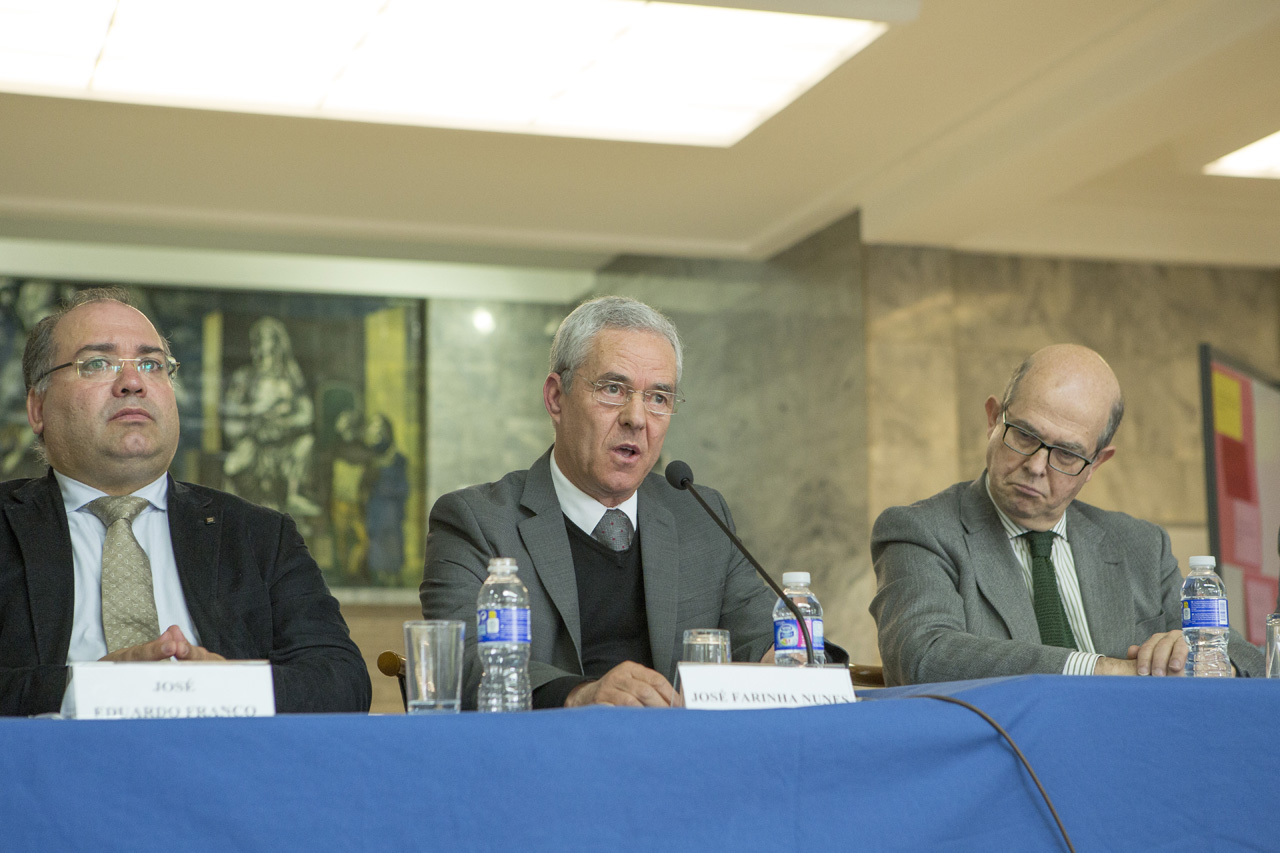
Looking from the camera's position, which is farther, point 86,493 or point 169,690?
Answer: point 86,493

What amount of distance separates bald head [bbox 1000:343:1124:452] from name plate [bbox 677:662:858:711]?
1.10 meters

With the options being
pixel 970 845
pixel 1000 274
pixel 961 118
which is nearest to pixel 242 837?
pixel 970 845

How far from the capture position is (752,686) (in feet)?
5.11

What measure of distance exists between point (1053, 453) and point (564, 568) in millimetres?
950

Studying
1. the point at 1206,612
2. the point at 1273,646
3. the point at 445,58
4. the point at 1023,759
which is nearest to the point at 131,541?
the point at 1023,759

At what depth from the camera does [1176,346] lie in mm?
7043

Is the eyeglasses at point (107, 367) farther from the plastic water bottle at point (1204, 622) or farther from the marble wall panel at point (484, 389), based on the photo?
the marble wall panel at point (484, 389)

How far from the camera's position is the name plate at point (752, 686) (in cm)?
154

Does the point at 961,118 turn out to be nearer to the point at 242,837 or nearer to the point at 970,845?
the point at 970,845

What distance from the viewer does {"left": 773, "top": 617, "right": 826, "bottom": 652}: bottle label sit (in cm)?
187

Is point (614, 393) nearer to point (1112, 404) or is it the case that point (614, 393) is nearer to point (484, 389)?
point (1112, 404)

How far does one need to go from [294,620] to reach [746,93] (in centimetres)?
339

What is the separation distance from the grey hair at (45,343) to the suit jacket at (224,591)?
177 mm

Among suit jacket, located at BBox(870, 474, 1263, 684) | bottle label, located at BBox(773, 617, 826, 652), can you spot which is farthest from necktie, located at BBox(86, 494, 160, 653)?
suit jacket, located at BBox(870, 474, 1263, 684)
